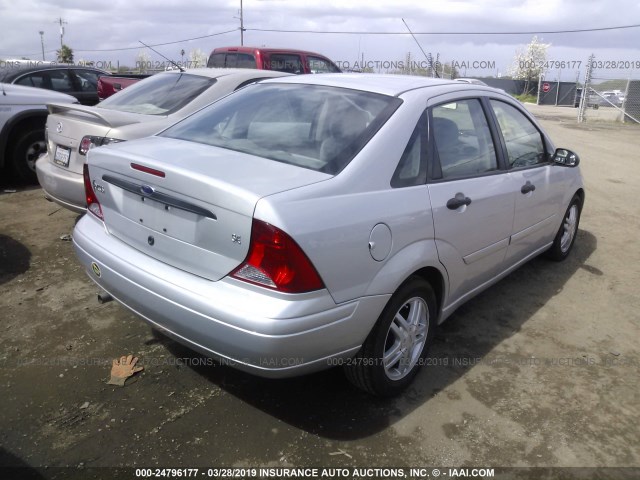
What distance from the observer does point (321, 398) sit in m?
2.94

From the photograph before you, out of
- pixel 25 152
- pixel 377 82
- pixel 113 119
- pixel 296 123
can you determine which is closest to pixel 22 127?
pixel 25 152

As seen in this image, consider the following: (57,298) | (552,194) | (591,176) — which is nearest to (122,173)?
(57,298)

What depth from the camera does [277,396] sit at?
294cm

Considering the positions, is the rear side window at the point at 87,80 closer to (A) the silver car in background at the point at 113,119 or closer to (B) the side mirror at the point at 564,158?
(A) the silver car in background at the point at 113,119

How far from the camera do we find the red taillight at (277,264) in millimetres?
2145

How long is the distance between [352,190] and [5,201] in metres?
5.49

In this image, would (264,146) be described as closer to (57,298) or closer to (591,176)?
(57,298)

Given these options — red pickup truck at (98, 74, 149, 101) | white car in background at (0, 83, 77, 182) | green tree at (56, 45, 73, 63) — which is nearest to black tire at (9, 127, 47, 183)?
white car in background at (0, 83, 77, 182)

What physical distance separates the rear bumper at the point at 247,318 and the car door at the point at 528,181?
1.75 metres

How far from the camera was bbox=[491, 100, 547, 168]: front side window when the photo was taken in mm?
3779

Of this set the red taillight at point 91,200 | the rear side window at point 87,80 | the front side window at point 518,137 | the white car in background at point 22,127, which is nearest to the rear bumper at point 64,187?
the red taillight at point 91,200

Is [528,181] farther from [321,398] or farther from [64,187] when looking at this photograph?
[64,187]

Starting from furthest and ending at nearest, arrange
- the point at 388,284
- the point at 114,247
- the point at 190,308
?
the point at 114,247 → the point at 388,284 → the point at 190,308

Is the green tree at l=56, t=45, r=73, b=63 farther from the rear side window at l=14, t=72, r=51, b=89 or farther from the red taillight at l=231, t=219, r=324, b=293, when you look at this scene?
the red taillight at l=231, t=219, r=324, b=293
